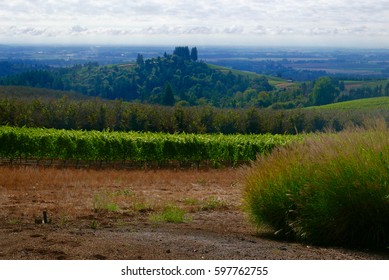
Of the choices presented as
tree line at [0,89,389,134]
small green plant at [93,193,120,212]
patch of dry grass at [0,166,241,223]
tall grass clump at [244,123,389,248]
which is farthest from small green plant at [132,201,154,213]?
tree line at [0,89,389,134]

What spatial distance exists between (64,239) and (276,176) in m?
2.84

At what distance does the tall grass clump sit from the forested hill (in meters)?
72.2

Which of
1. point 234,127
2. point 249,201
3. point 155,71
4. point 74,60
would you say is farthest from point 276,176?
point 74,60

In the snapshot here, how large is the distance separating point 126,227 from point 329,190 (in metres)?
2.99

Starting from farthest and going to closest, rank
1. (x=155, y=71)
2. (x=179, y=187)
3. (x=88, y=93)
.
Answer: (x=155, y=71) < (x=88, y=93) < (x=179, y=187)

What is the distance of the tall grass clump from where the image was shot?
6.20 meters

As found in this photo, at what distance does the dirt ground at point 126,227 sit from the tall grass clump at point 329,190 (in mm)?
264

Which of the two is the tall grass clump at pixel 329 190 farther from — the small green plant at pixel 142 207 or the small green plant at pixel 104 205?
the small green plant at pixel 104 205

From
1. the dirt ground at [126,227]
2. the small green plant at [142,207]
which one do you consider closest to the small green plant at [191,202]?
the dirt ground at [126,227]

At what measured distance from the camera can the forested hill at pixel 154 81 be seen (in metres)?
88.4

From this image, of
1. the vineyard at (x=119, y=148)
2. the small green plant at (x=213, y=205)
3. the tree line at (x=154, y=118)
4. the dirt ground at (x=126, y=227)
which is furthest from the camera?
the tree line at (x=154, y=118)

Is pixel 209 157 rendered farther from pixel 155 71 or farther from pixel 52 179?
pixel 155 71

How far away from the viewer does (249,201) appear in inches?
301

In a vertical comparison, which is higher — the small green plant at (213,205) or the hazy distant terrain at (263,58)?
the hazy distant terrain at (263,58)
